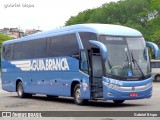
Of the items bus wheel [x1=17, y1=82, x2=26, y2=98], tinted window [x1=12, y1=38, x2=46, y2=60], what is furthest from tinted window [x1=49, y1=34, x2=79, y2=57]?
bus wheel [x1=17, y1=82, x2=26, y2=98]

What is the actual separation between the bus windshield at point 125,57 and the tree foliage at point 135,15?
48541 mm

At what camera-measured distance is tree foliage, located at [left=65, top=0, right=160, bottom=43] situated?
69312 millimetres

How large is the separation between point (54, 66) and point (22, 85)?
5.28m

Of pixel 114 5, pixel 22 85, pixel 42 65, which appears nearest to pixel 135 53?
pixel 42 65

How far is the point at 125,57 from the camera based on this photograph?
1830 centimetres

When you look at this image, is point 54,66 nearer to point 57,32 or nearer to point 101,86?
point 57,32

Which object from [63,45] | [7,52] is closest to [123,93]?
[63,45]

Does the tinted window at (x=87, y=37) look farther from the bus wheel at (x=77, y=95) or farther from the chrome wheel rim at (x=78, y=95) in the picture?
the chrome wheel rim at (x=78, y=95)

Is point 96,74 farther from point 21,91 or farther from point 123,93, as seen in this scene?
point 21,91

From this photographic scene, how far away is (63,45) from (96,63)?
2835 mm

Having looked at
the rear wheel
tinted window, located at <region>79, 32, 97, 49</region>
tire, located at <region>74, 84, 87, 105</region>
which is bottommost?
the rear wheel

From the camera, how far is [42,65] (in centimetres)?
2342

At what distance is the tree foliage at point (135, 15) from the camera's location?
2729 inches

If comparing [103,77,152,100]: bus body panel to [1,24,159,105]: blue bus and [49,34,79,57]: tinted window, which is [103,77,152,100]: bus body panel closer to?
[1,24,159,105]: blue bus
